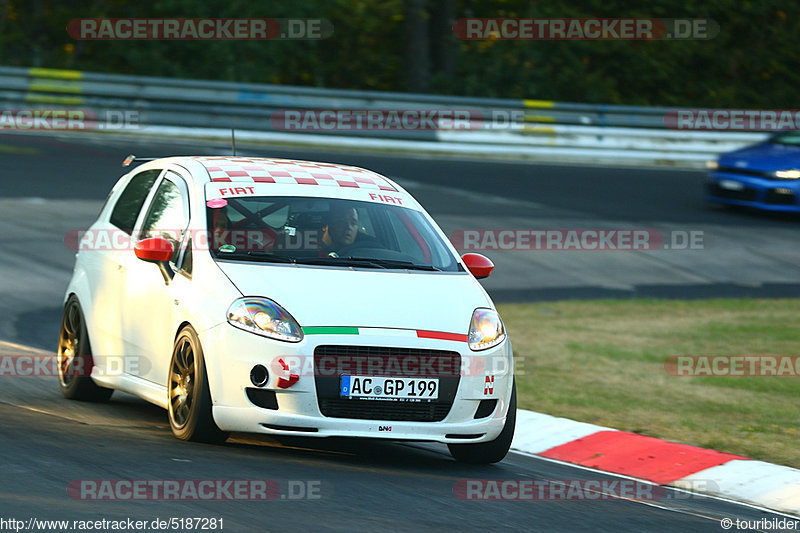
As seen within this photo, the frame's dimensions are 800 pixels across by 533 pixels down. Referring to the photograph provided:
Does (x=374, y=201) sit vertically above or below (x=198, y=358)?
above

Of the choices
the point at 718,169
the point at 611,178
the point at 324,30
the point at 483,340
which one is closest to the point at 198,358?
the point at 483,340

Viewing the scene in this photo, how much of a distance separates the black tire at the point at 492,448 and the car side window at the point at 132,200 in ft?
8.30

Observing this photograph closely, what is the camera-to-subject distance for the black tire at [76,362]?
8.33 metres

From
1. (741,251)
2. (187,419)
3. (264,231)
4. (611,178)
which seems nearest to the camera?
(187,419)

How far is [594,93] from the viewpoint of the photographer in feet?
98.8

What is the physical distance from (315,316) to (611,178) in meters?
16.7

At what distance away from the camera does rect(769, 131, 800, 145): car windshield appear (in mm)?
20984

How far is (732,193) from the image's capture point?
67.5 feet

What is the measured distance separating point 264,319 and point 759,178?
49.2 ft

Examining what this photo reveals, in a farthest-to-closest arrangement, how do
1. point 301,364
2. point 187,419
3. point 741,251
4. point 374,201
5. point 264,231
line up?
point 741,251 < point 374,201 < point 264,231 < point 187,419 < point 301,364

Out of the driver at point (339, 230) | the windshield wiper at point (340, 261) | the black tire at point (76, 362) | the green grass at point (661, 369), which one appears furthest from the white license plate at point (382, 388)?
the green grass at point (661, 369)

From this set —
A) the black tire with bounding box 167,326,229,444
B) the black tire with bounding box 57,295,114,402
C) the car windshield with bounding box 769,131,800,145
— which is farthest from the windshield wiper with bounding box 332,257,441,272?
the car windshield with bounding box 769,131,800,145

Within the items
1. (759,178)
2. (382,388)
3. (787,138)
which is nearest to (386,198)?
(382,388)

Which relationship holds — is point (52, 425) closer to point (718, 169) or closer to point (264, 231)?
point (264, 231)
